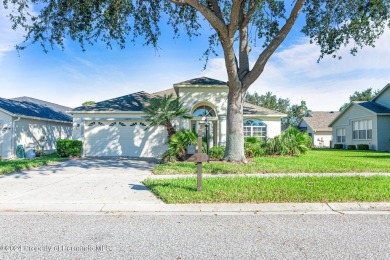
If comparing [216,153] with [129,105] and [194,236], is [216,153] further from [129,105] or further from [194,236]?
[194,236]

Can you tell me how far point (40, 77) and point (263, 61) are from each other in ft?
51.9

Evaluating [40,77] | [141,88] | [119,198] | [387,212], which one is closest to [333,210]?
[387,212]

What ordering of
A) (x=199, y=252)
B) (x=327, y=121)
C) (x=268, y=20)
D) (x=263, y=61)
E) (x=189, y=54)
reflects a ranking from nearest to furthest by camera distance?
1. (x=199, y=252)
2. (x=263, y=61)
3. (x=268, y=20)
4. (x=189, y=54)
5. (x=327, y=121)

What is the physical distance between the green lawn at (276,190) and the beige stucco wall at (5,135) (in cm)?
1291

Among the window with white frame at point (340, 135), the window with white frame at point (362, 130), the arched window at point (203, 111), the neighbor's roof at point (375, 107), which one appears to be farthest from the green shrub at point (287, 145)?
the window with white frame at point (340, 135)

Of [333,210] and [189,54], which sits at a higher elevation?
[189,54]

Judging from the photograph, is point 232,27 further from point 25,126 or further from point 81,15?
point 25,126

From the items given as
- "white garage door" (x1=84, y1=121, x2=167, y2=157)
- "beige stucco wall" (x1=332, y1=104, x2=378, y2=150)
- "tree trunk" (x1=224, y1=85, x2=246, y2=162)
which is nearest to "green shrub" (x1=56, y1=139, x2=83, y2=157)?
"white garage door" (x1=84, y1=121, x2=167, y2=157)

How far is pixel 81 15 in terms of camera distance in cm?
1191

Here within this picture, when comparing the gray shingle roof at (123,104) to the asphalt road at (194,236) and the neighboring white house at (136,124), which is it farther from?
the asphalt road at (194,236)

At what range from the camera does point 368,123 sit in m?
23.4

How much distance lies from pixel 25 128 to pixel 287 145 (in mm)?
16729

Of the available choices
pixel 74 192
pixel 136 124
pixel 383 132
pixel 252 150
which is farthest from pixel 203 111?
pixel 383 132

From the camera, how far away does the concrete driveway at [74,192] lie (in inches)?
216
